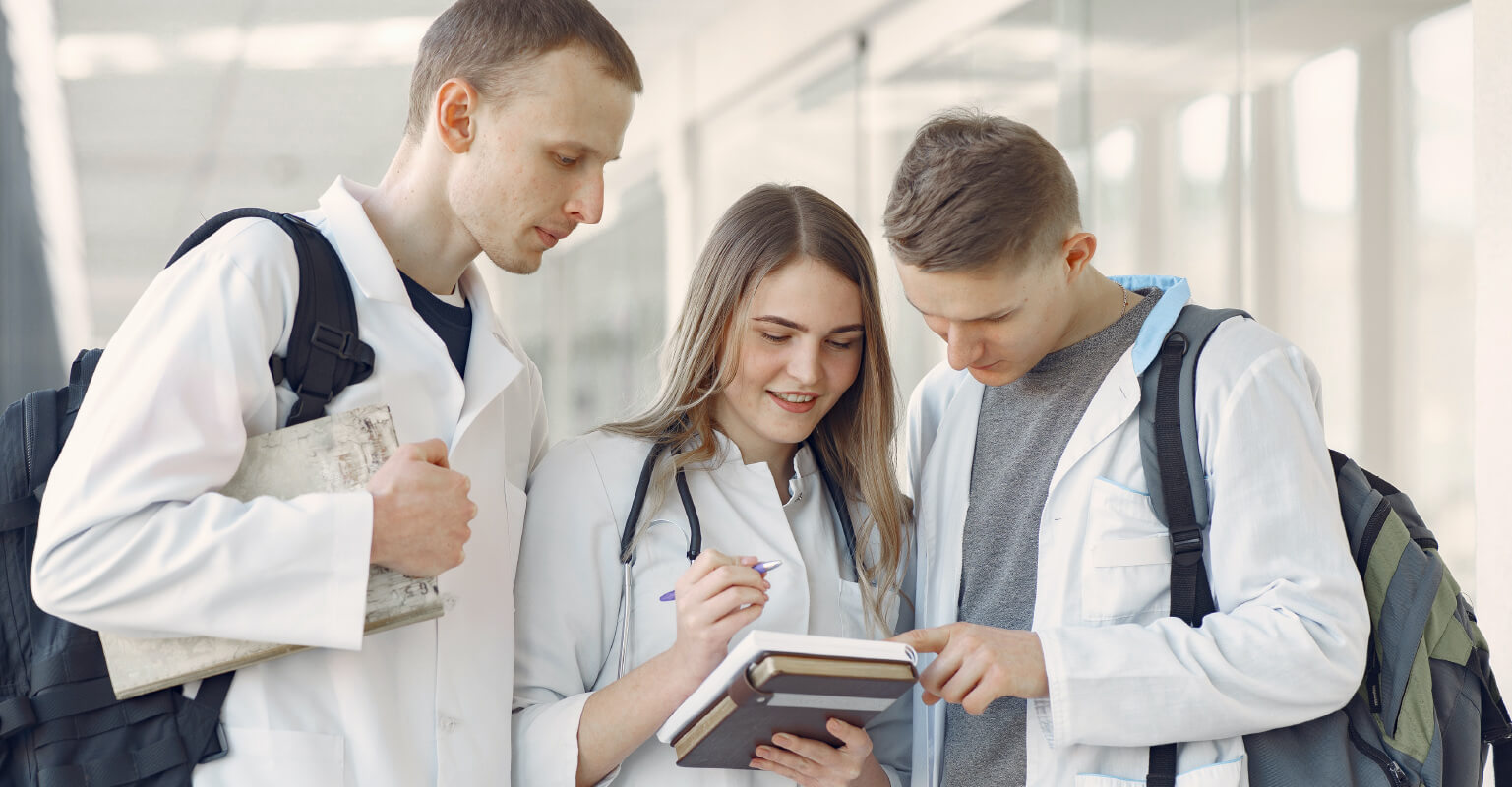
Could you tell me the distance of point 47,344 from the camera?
5.17 metres

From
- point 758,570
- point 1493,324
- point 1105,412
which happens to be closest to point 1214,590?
point 1105,412

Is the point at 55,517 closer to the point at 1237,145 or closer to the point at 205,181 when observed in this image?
the point at 1237,145

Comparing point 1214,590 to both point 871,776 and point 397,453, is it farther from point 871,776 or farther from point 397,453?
point 397,453

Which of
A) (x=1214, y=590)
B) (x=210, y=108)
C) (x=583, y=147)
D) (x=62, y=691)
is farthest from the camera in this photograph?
(x=210, y=108)

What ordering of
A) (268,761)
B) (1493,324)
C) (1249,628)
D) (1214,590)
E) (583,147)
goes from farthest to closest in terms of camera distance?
(1493,324) < (583,147) < (1214,590) < (1249,628) < (268,761)

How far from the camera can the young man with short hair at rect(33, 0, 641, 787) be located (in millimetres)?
1442

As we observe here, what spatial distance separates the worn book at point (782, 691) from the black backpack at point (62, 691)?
0.62 metres

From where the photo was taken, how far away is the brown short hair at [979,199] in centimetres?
184

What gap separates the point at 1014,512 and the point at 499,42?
114 cm

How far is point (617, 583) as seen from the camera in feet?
6.50

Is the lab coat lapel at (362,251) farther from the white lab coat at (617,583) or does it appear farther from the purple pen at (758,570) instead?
the purple pen at (758,570)

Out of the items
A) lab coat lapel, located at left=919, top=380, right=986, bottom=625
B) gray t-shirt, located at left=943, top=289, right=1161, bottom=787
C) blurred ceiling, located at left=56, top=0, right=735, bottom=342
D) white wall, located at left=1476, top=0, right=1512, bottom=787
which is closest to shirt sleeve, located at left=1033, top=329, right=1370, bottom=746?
gray t-shirt, located at left=943, top=289, right=1161, bottom=787

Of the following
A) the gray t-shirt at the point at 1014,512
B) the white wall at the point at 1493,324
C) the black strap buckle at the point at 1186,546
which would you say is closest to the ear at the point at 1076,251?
the gray t-shirt at the point at 1014,512

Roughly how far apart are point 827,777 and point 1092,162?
412 cm
